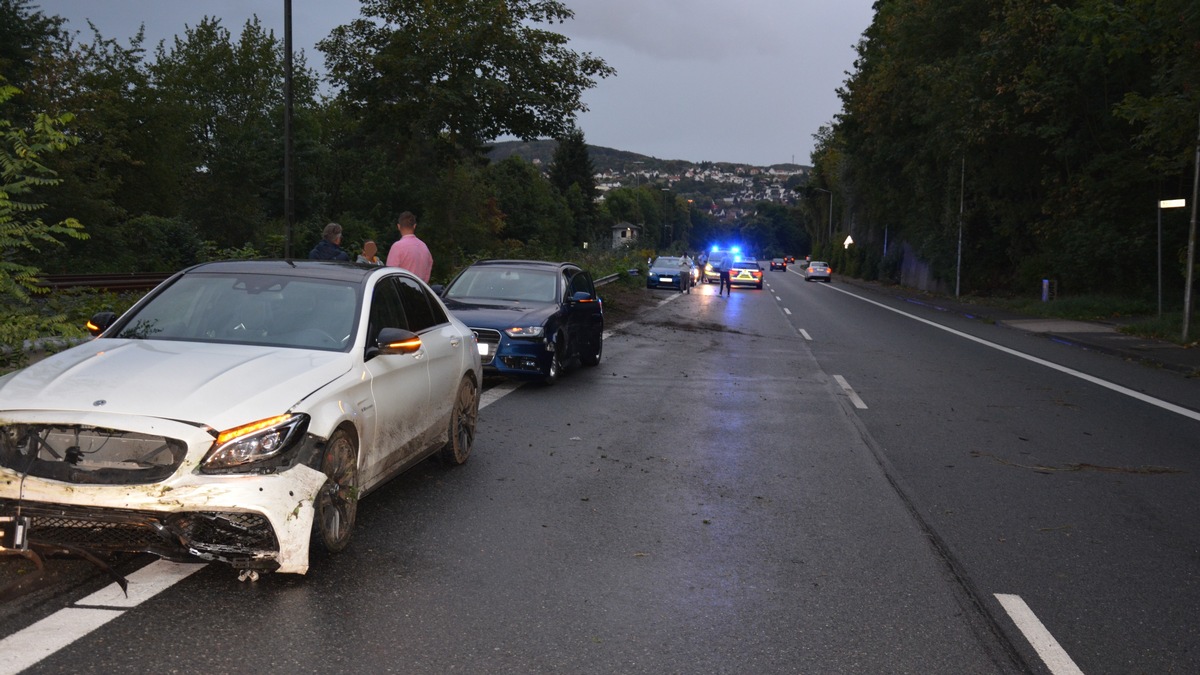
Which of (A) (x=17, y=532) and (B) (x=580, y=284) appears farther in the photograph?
(B) (x=580, y=284)

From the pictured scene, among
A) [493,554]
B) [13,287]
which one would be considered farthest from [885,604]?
[13,287]

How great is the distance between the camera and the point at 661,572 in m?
A: 5.34

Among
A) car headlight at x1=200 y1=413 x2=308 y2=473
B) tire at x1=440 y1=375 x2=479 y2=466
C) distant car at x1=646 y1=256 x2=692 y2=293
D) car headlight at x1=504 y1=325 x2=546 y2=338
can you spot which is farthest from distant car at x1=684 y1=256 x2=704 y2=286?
car headlight at x1=200 y1=413 x2=308 y2=473

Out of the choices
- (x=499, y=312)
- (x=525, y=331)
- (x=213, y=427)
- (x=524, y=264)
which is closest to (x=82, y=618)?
(x=213, y=427)

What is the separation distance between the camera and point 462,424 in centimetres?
784

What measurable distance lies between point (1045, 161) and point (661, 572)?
36.8m

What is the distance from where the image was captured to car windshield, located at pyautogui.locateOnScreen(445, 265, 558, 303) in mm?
13586

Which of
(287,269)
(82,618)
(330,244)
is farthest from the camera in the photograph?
(330,244)

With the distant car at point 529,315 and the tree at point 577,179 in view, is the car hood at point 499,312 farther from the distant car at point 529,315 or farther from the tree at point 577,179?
the tree at point 577,179

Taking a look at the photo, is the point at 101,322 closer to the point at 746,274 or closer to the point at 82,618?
the point at 82,618

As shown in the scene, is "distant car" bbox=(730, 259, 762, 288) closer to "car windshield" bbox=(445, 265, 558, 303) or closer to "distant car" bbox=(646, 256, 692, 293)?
"distant car" bbox=(646, 256, 692, 293)

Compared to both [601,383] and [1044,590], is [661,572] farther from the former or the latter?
[601,383]

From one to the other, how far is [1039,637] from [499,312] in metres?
8.98

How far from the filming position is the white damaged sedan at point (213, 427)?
4.57m
